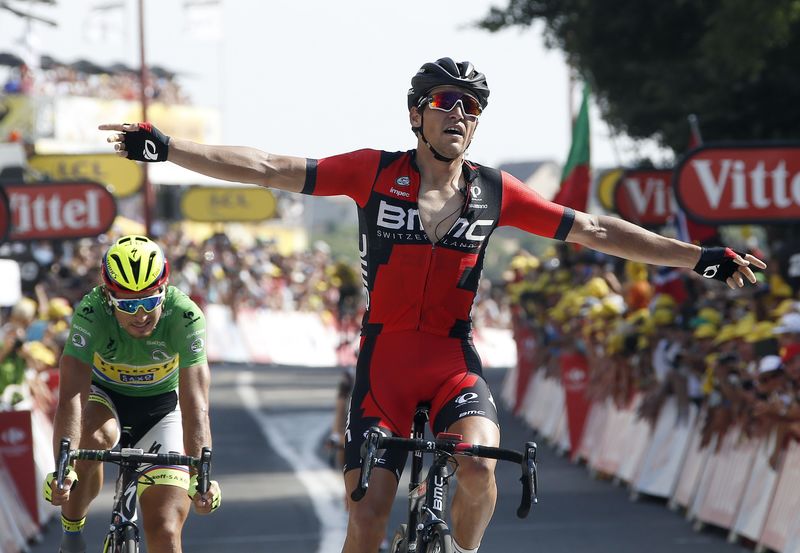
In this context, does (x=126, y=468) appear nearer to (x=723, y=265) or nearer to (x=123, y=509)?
(x=123, y=509)

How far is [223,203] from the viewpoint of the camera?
119 feet

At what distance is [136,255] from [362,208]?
3.40ft

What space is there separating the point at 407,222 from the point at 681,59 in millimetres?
18095

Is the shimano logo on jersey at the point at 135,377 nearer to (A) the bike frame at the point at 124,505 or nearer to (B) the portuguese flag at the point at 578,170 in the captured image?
(A) the bike frame at the point at 124,505

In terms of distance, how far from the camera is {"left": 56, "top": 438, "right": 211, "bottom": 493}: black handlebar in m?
6.96

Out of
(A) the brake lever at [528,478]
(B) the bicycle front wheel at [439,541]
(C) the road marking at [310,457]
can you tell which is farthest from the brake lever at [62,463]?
(C) the road marking at [310,457]

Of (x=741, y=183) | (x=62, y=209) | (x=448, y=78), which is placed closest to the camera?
(x=448, y=78)

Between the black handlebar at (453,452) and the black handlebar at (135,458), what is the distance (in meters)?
0.62

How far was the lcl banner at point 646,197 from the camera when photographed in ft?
65.6

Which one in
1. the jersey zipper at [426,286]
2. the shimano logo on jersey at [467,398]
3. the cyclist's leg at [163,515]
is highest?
the jersey zipper at [426,286]

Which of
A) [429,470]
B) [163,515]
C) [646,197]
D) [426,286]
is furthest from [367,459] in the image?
[646,197]

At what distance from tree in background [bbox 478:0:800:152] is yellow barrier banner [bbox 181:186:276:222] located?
10449mm

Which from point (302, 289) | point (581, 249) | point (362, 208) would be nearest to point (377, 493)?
point (362, 208)

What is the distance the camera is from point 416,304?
7324mm
